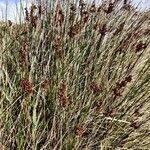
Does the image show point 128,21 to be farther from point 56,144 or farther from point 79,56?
point 56,144

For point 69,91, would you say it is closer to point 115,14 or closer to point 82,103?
point 82,103

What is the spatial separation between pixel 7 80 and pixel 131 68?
37.9 inches

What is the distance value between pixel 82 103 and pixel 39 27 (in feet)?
3.60

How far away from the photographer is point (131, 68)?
315 cm

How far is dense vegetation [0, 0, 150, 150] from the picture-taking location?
8.11 ft

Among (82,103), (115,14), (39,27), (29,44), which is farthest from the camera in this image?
(115,14)

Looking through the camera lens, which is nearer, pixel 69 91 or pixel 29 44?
pixel 69 91

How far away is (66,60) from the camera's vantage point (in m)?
3.08

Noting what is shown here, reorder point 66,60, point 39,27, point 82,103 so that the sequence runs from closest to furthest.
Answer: point 82,103
point 66,60
point 39,27

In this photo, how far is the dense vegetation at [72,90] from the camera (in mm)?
2473

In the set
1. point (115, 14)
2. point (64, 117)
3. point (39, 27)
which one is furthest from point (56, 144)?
point (115, 14)

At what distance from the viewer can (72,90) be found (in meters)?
2.82

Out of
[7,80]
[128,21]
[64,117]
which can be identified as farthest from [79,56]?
[128,21]

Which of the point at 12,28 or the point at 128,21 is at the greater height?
the point at 128,21
